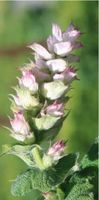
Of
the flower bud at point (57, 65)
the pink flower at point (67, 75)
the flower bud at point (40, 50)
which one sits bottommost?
the pink flower at point (67, 75)

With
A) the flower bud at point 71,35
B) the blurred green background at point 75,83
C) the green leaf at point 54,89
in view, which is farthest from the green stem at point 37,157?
the blurred green background at point 75,83

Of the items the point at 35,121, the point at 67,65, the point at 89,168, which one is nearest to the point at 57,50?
the point at 67,65

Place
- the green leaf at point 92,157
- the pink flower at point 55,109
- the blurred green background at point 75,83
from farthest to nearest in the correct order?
the blurred green background at point 75,83 → the green leaf at point 92,157 → the pink flower at point 55,109

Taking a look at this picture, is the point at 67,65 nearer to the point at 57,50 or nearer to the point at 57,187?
the point at 57,50

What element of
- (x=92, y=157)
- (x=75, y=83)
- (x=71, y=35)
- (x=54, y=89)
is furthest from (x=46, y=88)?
(x=75, y=83)

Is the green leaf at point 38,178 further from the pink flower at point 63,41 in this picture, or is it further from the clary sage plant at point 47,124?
the pink flower at point 63,41
